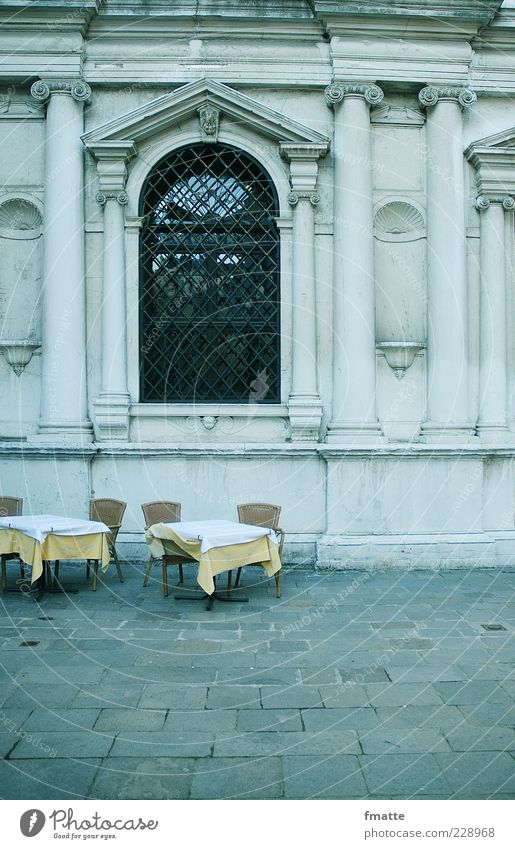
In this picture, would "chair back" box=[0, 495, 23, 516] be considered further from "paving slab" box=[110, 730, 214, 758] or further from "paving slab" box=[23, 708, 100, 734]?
"paving slab" box=[110, 730, 214, 758]

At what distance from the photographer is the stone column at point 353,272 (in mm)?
10672

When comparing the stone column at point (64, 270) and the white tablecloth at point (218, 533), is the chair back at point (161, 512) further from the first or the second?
the stone column at point (64, 270)

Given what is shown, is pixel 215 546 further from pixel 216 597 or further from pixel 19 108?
pixel 19 108

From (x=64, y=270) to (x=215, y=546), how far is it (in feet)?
15.3

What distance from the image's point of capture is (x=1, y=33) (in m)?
10.7

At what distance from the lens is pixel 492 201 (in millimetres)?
11109

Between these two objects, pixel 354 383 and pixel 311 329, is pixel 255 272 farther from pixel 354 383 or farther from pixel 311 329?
pixel 354 383

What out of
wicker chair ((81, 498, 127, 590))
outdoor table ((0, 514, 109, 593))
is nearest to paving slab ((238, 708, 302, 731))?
outdoor table ((0, 514, 109, 593))

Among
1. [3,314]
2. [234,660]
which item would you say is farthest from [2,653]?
[3,314]

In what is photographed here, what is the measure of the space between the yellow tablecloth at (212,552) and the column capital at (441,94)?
6.41 m

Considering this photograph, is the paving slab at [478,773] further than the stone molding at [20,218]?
No

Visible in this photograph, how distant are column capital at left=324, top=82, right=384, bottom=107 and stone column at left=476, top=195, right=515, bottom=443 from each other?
198cm

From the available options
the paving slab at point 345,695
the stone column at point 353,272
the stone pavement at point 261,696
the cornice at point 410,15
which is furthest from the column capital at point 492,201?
the paving slab at point 345,695

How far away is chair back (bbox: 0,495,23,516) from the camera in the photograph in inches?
396
